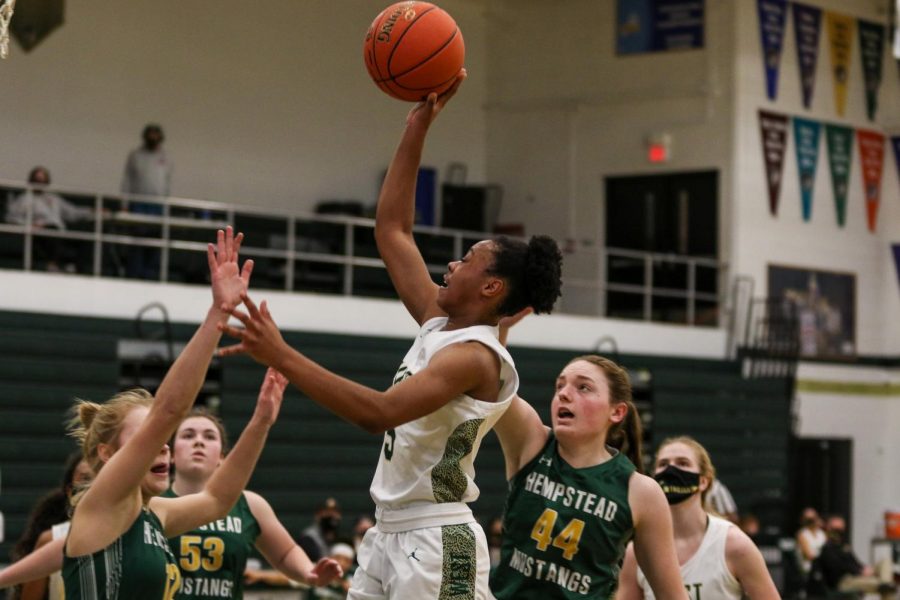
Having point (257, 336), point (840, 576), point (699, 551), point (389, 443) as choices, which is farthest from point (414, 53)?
point (840, 576)

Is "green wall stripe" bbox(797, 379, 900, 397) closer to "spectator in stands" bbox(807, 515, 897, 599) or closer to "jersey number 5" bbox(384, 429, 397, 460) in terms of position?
"spectator in stands" bbox(807, 515, 897, 599)

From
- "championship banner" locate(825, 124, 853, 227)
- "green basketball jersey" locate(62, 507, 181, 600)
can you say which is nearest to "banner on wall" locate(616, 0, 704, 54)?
"championship banner" locate(825, 124, 853, 227)

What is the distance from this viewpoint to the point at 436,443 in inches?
162

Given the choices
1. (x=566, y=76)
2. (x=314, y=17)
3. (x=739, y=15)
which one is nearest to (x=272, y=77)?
(x=314, y=17)

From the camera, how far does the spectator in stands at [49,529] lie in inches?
213

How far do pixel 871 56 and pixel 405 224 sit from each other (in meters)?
17.3

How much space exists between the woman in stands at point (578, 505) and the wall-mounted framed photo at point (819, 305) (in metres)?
14.9

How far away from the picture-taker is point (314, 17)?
18828 millimetres

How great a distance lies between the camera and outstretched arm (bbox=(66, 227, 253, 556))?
3445 mm

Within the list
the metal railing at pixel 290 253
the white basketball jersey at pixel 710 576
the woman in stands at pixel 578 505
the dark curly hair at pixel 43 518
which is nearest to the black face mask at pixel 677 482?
the white basketball jersey at pixel 710 576

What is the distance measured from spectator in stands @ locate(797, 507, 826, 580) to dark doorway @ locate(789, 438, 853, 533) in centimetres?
225

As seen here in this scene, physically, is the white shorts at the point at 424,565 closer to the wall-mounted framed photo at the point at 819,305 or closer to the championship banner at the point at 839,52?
the wall-mounted framed photo at the point at 819,305

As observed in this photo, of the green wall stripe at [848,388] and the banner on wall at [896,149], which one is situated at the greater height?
the banner on wall at [896,149]

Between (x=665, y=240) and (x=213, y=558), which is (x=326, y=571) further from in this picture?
(x=665, y=240)
